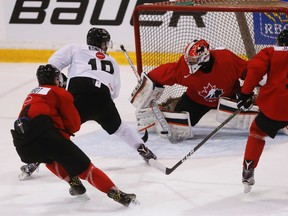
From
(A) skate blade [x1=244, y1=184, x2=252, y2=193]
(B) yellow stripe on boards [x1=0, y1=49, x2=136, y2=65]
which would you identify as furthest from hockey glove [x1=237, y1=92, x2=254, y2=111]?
(B) yellow stripe on boards [x1=0, y1=49, x2=136, y2=65]

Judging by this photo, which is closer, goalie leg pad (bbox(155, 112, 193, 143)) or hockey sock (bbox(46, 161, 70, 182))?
hockey sock (bbox(46, 161, 70, 182))

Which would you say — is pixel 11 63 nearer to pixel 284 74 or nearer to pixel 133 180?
pixel 133 180

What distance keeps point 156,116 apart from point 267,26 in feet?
3.81

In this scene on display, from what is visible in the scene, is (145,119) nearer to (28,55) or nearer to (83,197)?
(83,197)

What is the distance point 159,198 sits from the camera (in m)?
3.62

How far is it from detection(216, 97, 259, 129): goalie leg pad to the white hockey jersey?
2.54ft

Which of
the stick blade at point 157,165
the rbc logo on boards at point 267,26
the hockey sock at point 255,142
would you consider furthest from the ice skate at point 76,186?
the rbc logo on boards at point 267,26

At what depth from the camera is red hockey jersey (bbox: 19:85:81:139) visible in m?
3.34

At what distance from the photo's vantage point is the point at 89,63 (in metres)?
4.12

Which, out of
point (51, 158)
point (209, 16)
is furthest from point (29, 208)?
point (209, 16)

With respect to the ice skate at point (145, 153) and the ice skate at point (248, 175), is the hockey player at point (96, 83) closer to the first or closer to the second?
the ice skate at point (145, 153)

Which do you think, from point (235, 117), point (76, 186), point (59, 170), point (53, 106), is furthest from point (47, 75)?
point (235, 117)

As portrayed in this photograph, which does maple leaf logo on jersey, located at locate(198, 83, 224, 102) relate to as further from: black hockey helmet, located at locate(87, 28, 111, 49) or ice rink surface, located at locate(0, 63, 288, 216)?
black hockey helmet, located at locate(87, 28, 111, 49)

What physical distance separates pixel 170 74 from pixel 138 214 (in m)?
1.35
